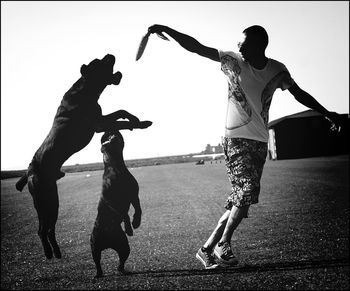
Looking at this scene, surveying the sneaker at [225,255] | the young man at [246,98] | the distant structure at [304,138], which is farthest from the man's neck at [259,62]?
the distant structure at [304,138]

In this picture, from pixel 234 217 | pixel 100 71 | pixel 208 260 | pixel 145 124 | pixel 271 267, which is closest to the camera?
pixel 100 71

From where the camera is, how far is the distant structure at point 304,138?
124 feet

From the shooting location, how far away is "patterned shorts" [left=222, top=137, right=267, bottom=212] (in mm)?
1926

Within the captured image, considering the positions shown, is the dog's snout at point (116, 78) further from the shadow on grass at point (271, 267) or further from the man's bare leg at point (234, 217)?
the shadow on grass at point (271, 267)

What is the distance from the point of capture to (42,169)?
1557mm

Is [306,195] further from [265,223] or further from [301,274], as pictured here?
[301,274]

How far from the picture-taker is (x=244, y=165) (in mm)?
1956

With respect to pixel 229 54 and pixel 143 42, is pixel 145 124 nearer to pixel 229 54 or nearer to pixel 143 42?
pixel 143 42

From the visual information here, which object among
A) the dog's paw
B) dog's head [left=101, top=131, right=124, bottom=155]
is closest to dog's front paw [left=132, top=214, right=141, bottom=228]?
the dog's paw

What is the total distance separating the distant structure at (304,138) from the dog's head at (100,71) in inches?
1558

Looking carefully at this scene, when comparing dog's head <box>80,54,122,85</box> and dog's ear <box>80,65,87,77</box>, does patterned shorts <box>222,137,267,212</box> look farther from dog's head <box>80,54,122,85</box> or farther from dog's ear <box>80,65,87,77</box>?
dog's ear <box>80,65,87,77</box>

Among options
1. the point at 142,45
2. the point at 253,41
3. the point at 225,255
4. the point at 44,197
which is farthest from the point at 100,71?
the point at 225,255

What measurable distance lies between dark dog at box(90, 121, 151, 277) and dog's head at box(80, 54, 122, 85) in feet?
1.11

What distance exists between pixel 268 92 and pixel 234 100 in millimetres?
241
